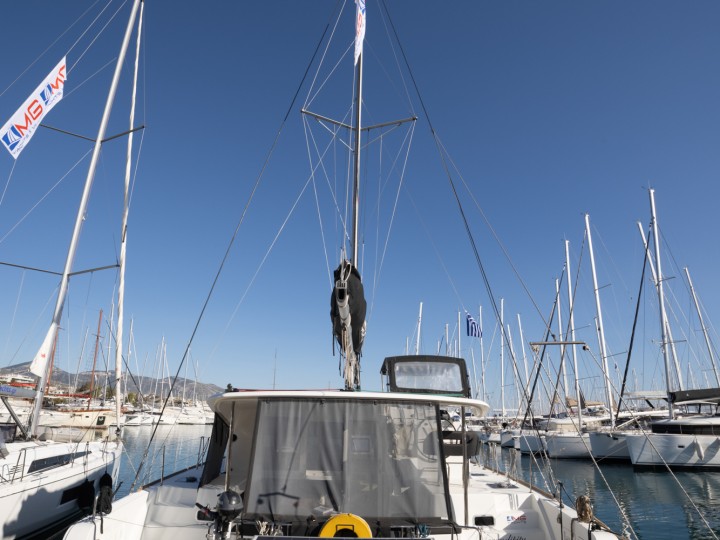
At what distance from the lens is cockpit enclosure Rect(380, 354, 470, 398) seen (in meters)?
8.20

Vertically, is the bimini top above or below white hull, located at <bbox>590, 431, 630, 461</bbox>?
above

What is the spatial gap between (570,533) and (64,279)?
13.5m

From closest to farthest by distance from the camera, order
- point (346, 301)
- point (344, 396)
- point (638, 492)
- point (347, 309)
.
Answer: point (344, 396) → point (346, 301) → point (347, 309) → point (638, 492)

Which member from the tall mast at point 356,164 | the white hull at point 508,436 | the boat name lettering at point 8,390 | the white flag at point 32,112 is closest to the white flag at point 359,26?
the tall mast at point 356,164

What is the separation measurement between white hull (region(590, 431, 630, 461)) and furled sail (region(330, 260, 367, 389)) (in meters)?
30.6

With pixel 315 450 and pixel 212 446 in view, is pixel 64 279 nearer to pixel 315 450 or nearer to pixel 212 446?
pixel 212 446

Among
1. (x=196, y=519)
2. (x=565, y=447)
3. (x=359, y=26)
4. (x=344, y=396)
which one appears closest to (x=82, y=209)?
(x=359, y=26)

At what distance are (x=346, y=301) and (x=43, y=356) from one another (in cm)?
871

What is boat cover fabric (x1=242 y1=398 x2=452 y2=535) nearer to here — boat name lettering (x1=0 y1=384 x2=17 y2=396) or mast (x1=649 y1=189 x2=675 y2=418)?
boat name lettering (x1=0 y1=384 x2=17 y2=396)

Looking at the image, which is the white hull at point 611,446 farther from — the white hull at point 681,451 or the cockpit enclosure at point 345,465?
the cockpit enclosure at point 345,465

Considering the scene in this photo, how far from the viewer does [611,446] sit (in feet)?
107

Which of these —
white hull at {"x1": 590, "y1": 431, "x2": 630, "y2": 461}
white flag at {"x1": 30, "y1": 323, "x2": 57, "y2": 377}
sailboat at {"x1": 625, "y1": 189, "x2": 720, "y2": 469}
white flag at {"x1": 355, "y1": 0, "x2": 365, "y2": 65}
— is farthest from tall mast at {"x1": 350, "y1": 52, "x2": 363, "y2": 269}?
white hull at {"x1": 590, "y1": 431, "x2": 630, "y2": 461}

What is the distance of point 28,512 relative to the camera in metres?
10.3

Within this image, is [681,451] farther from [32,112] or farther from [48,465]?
[32,112]
